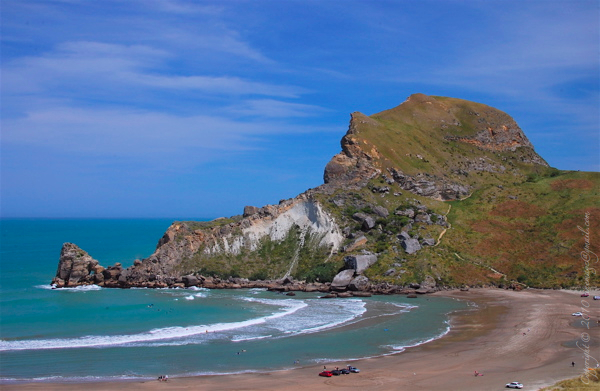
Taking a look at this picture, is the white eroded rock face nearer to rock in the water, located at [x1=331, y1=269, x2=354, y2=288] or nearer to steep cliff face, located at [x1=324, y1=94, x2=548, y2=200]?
rock in the water, located at [x1=331, y1=269, x2=354, y2=288]

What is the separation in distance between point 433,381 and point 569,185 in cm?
7908

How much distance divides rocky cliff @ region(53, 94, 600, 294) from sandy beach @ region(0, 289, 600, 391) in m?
21.7

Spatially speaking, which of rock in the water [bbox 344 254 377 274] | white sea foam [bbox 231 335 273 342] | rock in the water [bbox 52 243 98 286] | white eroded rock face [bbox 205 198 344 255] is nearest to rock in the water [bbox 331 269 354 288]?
rock in the water [bbox 344 254 377 274]

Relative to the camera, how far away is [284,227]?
88.6 metres

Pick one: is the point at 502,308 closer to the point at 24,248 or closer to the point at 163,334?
the point at 163,334

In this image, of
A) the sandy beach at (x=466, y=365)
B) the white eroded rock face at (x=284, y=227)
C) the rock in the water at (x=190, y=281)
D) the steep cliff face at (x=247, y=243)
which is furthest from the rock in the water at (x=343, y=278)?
the sandy beach at (x=466, y=365)

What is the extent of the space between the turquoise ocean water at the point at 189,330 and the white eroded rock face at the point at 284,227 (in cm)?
1077

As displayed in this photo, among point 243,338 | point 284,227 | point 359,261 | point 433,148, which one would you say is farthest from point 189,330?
point 433,148

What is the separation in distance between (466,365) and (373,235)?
47.3 metres

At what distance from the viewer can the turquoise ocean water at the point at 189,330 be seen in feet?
127

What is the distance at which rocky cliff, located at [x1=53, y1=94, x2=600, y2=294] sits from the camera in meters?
76.8

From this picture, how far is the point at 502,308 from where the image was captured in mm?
59719

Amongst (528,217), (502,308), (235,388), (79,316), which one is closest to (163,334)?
(79,316)

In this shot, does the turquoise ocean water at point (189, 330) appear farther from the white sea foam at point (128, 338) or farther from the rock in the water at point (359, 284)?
the rock in the water at point (359, 284)
